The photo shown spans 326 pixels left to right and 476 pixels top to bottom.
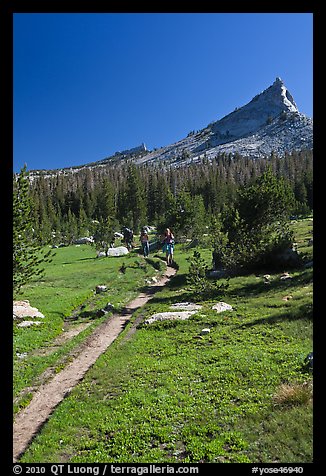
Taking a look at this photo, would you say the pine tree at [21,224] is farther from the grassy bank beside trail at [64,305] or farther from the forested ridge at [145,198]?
the grassy bank beside trail at [64,305]

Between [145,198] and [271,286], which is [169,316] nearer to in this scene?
[271,286]

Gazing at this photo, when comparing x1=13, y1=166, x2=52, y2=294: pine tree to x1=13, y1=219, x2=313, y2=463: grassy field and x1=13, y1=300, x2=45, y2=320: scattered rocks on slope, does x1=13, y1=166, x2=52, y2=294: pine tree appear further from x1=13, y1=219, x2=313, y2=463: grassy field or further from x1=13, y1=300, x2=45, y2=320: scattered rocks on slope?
x1=13, y1=219, x2=313, y2=463: grassy field

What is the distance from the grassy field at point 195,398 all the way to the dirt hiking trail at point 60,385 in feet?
1.69

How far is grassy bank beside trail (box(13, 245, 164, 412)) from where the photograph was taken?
14290 mm

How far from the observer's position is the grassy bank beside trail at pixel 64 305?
14290 millimetres

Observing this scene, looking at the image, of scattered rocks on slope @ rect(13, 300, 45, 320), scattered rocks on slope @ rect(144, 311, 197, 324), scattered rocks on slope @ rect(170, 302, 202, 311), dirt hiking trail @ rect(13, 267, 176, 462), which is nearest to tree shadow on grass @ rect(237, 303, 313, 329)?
scattered rocks on slope @ rect(144, 311, 197, 324)

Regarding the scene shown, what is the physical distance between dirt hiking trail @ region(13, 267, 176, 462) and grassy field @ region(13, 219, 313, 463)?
51cm

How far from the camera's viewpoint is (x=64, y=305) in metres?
24.6

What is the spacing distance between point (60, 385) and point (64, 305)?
1217cm

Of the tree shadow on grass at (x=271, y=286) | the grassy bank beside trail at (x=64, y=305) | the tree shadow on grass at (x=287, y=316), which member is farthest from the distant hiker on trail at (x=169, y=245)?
the tree shadow on grass at (x=287, y=316)

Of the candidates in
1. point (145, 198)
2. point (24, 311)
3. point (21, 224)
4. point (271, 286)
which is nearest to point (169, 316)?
point (271, 286)

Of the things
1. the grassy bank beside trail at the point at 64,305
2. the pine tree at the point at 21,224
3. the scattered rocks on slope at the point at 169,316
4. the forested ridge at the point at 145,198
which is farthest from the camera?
the forested ridge at the point at 145,198
